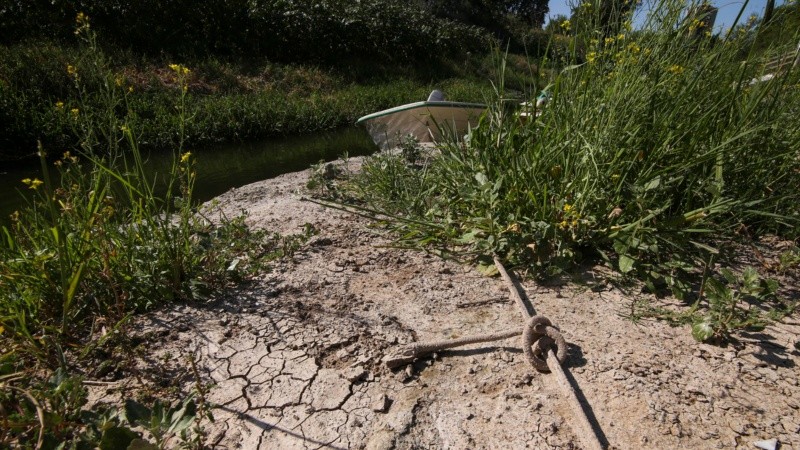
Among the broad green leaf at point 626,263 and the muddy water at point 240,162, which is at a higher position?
the broad green leaf at point 626,263

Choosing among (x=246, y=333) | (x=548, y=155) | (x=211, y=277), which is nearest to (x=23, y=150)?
(x=211, y=277)

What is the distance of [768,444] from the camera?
1.06m

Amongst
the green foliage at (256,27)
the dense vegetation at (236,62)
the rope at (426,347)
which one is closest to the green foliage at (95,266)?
the rope at (426,347)

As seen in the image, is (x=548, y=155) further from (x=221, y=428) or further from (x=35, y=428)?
(x=35, y=428)

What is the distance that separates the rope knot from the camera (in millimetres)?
1337

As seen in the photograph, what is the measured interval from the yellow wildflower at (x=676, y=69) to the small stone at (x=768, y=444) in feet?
4.30

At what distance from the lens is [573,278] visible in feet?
5.82

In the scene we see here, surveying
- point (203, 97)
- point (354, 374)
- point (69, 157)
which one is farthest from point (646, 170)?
point (203, 97)

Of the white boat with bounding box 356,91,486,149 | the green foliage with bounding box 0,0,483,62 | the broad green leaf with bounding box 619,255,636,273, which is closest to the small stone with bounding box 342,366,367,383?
the broad green leaf with bounding box 619,255,636,273

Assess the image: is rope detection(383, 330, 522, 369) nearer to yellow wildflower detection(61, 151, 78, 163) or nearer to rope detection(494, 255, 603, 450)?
rope detection(494, 255, 603, 450)

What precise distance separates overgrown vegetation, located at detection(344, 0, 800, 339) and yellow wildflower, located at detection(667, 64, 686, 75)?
0.6 inches

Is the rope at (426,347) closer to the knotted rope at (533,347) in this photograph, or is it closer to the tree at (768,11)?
the knotted rope at (533,347)

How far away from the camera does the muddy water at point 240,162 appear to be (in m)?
4.83

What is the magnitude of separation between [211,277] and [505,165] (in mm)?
1288
